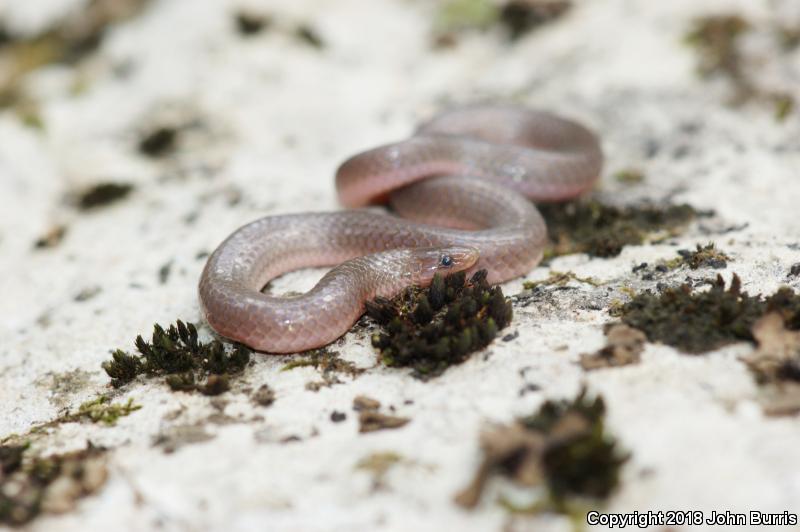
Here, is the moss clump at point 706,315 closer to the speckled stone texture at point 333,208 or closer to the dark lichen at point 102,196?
the speckled stone texture at point 333,208

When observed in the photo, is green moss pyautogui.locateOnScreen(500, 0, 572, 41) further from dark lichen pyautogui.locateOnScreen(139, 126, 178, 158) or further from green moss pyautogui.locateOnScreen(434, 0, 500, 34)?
dark lichen pyautogui.locateOnScreen(139, 126, 178, 158)

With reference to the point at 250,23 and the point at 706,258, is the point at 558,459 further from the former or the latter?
the point at 250,23

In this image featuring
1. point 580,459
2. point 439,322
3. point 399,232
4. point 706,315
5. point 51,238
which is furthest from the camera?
point 51,238

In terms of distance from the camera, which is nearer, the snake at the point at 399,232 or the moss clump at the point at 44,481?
the moss clump at the point at 44,481

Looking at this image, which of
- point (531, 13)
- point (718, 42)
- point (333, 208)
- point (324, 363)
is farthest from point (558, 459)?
point (531, 13)

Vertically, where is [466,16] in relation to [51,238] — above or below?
above

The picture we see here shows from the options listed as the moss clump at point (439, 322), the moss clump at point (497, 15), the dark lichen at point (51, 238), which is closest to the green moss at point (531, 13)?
the moss clump at point (497, 15)

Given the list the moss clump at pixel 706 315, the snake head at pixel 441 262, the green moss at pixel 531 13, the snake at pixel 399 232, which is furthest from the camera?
the green moss at pixel 531 13
